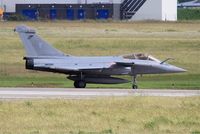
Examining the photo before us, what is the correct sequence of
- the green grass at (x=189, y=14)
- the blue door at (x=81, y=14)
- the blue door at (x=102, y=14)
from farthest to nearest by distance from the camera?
1. the green grass at (x=189, y=14)
2. the blue door at (x=102, y=14)
3. the blue door at (x=81, y=14)

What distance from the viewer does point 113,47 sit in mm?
66000

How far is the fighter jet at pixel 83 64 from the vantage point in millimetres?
37781

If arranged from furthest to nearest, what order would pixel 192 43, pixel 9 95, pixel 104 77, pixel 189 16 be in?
pixel 189 16, pixel 192 43, pixel 104 77, pixel 9 95

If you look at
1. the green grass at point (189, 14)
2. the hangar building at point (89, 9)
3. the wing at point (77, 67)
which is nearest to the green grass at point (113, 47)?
the wing at point (77, 67)

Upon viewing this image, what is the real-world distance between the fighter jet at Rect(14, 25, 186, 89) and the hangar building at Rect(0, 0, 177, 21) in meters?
73.4

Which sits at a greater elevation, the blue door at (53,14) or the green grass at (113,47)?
the blue door at (53,14)

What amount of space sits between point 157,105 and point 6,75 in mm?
24732

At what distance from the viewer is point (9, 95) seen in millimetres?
29875

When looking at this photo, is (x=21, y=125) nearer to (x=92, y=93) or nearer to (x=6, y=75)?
(x=92, y=93)

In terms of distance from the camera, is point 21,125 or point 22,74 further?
point 22,74

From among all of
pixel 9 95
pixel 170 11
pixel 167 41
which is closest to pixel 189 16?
pixel 170 11

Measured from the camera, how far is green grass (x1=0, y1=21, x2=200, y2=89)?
149 feet

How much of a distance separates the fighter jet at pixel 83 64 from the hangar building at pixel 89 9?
73.4 meters

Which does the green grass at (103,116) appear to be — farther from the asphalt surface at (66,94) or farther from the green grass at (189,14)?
the green grass at (189,14)
